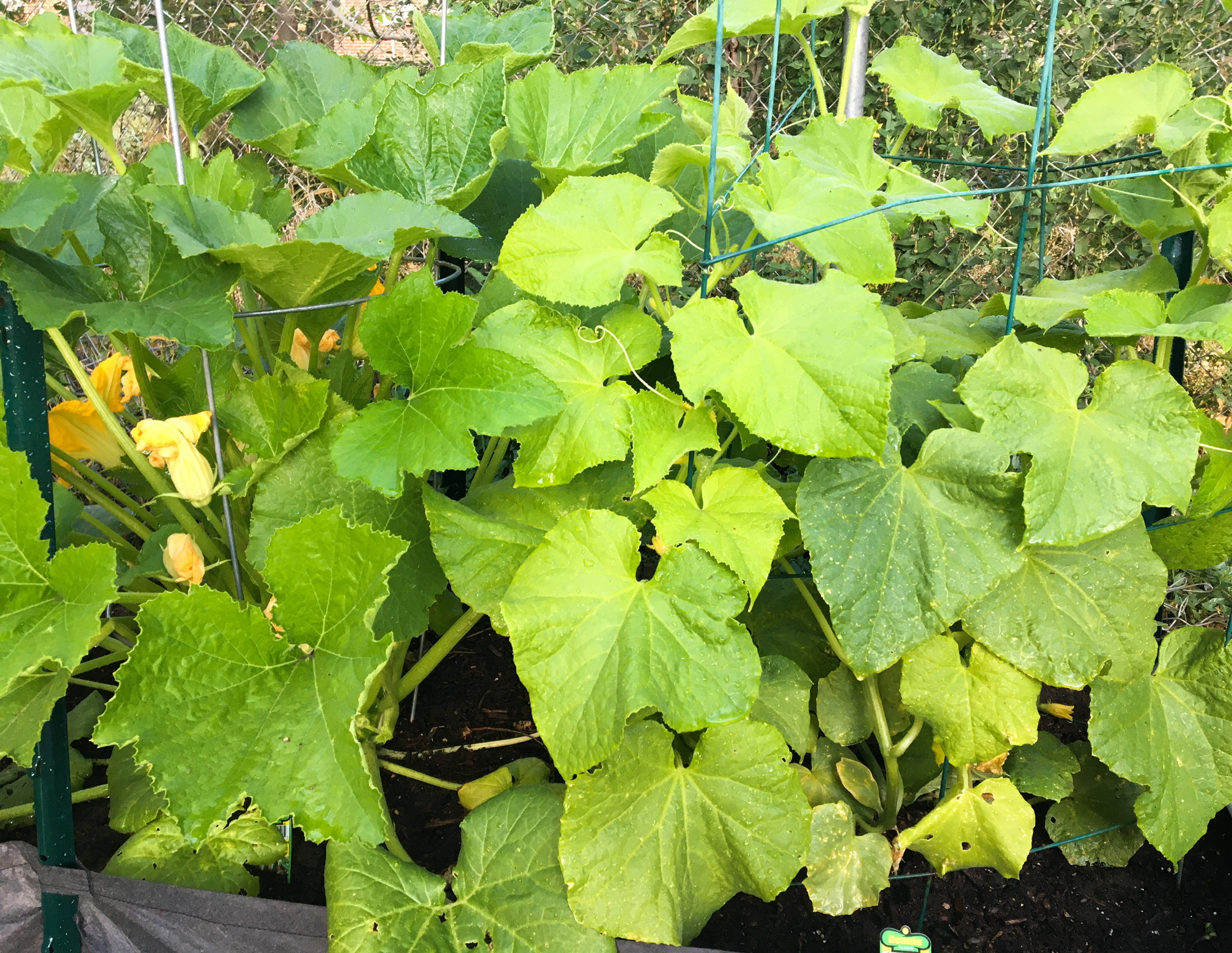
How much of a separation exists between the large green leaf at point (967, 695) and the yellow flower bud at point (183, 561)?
0.95 metres

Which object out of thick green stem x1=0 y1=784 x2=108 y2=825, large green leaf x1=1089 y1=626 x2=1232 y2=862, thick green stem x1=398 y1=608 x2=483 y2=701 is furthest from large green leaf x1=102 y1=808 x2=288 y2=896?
large green leaf x1=1089 y1=626 x2=1232 y2=862

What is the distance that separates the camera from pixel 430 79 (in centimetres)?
138

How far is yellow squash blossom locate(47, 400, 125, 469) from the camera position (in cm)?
Answer: 136

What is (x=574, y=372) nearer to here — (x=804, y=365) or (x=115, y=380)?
(x=804, y=365)

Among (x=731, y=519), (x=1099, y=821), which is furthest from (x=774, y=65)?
(x=1099, y=821)

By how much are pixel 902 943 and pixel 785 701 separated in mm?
341

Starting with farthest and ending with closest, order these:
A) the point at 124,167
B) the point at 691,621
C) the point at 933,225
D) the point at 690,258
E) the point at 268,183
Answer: the point at 933,225 < the point at 690,258 < the point at 268,183 < the point at 124,167 < the point at 691,621

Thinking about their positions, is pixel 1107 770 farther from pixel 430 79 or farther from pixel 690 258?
pixel 430 79

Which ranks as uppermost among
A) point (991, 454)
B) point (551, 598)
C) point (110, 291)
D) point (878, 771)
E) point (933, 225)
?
point (110, 291)

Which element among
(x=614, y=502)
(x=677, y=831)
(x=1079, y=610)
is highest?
(x=614, y=502)

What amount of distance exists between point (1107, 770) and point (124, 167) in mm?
1799

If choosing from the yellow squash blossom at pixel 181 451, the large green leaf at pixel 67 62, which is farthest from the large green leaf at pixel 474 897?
the large green leaf at pixel 67 62

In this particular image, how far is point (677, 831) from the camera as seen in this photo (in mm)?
1220

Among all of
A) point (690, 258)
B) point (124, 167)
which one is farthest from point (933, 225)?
point (124, 167)
